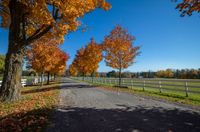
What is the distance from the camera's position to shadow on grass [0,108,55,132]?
490cm

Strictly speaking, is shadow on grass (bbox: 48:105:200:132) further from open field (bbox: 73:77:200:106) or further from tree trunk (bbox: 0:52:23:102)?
open field (bbox: 73:77:200:106)

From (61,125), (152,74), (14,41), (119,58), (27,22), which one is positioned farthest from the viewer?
(152,74)

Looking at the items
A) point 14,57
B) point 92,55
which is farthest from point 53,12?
point 92,55

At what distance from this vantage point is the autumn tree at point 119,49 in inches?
916

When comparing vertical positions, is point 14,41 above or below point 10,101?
above

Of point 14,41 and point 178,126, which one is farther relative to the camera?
point 14,41

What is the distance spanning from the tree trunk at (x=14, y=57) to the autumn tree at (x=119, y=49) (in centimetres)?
1563

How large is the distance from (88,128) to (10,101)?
5.68 metres

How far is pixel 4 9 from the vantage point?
33.4 feet

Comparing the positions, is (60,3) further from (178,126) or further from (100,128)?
(178,126)

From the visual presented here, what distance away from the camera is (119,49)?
23.2 m

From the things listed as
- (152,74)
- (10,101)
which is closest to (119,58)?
(10,101)

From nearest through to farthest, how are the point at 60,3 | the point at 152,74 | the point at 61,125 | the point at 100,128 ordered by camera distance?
1. the point at 100,128
2. the point at 61,125
3. the point at 60,3
4. the point at 152,74

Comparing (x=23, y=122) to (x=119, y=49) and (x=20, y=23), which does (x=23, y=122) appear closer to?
(x=20, y=23)
